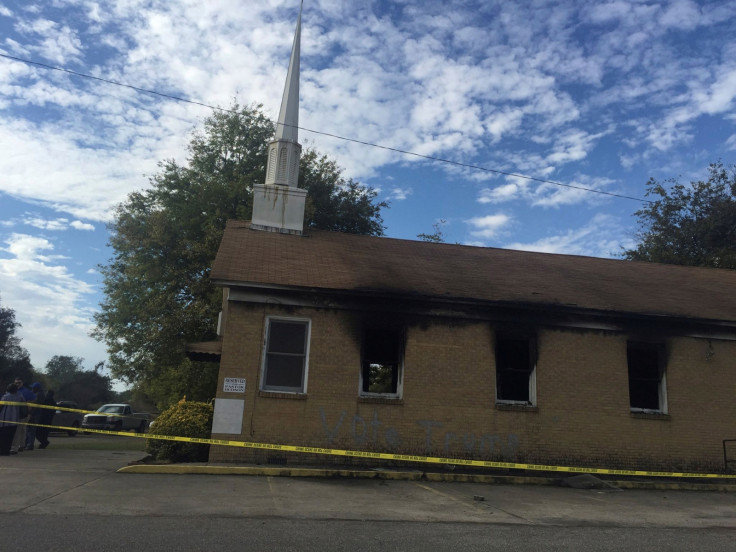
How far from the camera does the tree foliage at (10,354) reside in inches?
2383

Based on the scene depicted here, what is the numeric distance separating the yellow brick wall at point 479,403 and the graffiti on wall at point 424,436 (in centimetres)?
2

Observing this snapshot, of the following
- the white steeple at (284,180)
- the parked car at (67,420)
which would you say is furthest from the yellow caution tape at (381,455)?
the parked car at (67,420)

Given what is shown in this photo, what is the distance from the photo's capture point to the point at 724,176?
3381cm

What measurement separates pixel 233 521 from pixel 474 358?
7278 millimetres

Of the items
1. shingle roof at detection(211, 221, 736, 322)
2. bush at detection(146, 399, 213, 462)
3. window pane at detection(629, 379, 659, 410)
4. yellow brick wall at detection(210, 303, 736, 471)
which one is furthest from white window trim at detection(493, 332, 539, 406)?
bush at detection(146, 399, 213, 462)

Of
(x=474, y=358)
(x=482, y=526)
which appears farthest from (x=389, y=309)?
(x=482, y=526)

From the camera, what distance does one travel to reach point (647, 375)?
14297 mm

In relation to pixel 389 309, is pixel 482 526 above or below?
below

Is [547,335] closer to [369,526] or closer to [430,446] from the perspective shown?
[430,446]

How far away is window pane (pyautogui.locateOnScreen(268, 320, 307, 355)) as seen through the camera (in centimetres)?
1198

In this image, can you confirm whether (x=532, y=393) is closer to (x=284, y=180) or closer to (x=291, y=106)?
(x=284, y=180)

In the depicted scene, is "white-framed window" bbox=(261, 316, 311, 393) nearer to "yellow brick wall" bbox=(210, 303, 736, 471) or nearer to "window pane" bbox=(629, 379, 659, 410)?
"yellow brick wall" bbox=(210, 303, 736, 471)

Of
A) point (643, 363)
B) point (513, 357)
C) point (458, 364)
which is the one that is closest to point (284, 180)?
point (458, 364)

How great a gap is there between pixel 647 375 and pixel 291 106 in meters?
13.2
